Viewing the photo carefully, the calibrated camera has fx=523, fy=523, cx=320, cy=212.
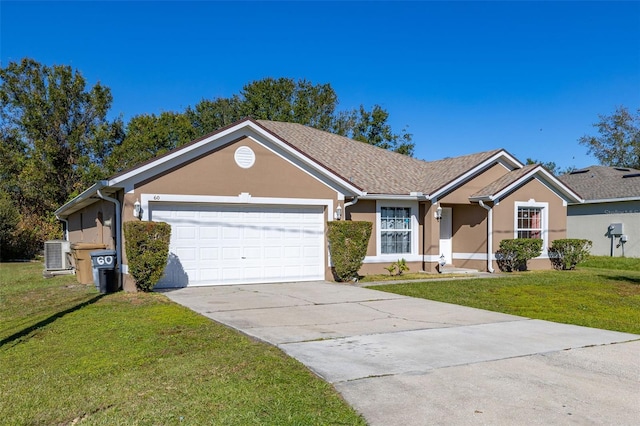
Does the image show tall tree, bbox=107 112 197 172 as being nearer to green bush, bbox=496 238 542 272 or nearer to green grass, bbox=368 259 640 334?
green bush, bbox=496 238 542 272

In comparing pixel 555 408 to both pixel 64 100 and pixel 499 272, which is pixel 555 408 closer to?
pixel 499 272

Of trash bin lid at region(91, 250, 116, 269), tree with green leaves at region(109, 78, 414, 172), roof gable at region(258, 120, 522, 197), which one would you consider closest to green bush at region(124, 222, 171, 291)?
trash bin lid at region(91, 250, 116, 269)

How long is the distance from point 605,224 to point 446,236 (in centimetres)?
1110

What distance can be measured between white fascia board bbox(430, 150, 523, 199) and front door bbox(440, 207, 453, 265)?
134 cm

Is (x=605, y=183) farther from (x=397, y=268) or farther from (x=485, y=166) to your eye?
(x=397, y=268)

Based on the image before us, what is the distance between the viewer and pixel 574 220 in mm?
26938

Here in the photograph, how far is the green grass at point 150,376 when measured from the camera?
459 cm

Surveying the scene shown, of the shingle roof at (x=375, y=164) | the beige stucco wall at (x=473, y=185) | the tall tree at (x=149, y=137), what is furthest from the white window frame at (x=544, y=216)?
the tall tree at (x=149, y=137)

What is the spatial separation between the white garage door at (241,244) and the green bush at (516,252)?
22.5 ft

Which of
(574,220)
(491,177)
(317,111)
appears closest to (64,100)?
(317,111)

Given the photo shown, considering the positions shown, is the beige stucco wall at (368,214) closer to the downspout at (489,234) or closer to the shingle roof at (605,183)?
the downspout at (489,234)

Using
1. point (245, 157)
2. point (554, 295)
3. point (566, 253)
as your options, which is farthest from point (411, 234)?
point (245, 157)

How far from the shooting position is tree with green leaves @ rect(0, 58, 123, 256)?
3316 cm

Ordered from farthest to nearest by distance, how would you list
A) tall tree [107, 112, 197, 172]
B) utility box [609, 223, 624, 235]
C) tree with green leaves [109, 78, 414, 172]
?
1. tree with green leaves [109, 78, 414, 172]
2. tall tree [107, 112, 197, 172]
3. utility box [609, 223, 624, 235]
